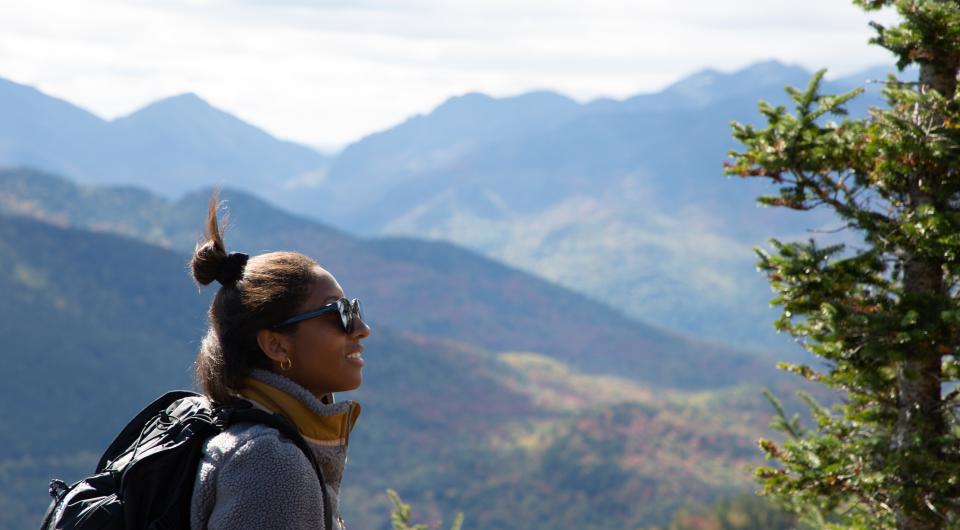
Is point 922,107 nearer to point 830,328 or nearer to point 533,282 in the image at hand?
point 830,328

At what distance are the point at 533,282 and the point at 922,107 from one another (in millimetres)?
171290

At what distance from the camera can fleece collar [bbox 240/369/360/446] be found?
99.7 inches

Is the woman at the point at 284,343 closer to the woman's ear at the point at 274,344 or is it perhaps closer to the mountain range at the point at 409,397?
the woman's ear at the point at 274,344

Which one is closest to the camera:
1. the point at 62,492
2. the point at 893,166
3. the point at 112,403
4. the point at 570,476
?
the point at 62,492

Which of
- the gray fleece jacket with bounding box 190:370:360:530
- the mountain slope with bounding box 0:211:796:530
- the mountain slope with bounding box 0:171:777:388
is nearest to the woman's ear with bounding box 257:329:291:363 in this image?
the gray fleece jacket with bounding box 190:370:360:530

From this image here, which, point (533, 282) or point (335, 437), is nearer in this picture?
point (335, 437)

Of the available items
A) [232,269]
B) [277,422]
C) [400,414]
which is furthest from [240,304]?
[400,414]

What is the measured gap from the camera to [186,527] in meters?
2.37

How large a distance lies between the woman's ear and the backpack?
17 centimetres

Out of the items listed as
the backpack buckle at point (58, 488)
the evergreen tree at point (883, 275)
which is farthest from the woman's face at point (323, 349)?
the evergreen tree at point (883, 275)

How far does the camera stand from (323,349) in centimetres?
268

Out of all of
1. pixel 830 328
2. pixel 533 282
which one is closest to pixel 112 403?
pixel 830 328

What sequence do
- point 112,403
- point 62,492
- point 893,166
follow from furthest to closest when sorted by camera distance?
point 112,403, point 893,166, point 62,492

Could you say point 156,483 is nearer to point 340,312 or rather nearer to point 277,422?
point 277,422
